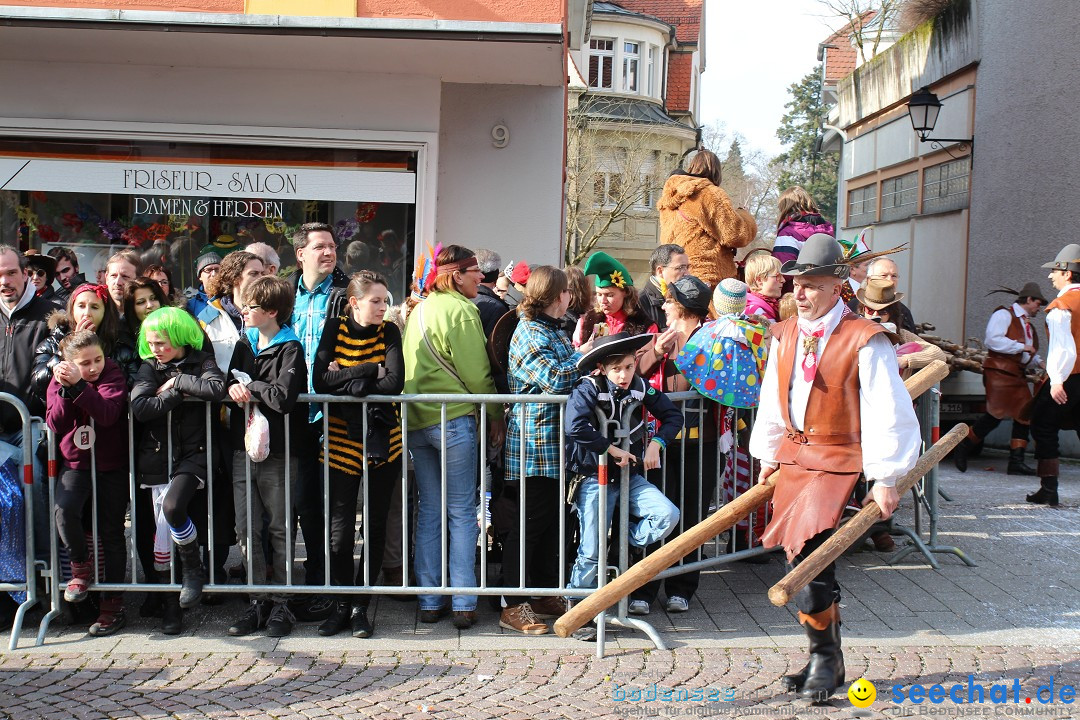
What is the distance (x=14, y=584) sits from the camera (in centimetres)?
523

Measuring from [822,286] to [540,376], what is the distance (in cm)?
160

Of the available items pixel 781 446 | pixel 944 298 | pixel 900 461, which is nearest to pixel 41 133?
pixel 781 446

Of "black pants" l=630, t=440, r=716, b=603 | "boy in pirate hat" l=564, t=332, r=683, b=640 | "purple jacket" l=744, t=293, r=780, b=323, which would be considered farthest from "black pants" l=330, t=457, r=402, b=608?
"purple jacket" l=744, t=293, r=780, b=323

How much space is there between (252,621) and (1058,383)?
267 inches

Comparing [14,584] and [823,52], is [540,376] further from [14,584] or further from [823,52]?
[823,52]

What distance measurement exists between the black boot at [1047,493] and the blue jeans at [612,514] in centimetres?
494

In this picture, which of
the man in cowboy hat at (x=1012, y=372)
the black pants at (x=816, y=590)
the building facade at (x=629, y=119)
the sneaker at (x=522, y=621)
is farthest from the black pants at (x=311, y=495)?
the building facade at (x=629, y=119)

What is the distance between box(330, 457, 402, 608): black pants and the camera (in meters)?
5.35

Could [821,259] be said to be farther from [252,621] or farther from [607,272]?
[252,621]

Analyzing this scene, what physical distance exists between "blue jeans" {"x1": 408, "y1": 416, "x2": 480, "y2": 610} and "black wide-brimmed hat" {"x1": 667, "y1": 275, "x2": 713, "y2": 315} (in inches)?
55.4

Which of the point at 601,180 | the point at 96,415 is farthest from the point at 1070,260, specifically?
the point at 601,180

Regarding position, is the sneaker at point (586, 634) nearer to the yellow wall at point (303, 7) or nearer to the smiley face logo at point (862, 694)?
the smiley face logo at point (862, 694)

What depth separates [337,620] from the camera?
534cm

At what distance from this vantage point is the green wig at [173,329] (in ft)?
17.1
